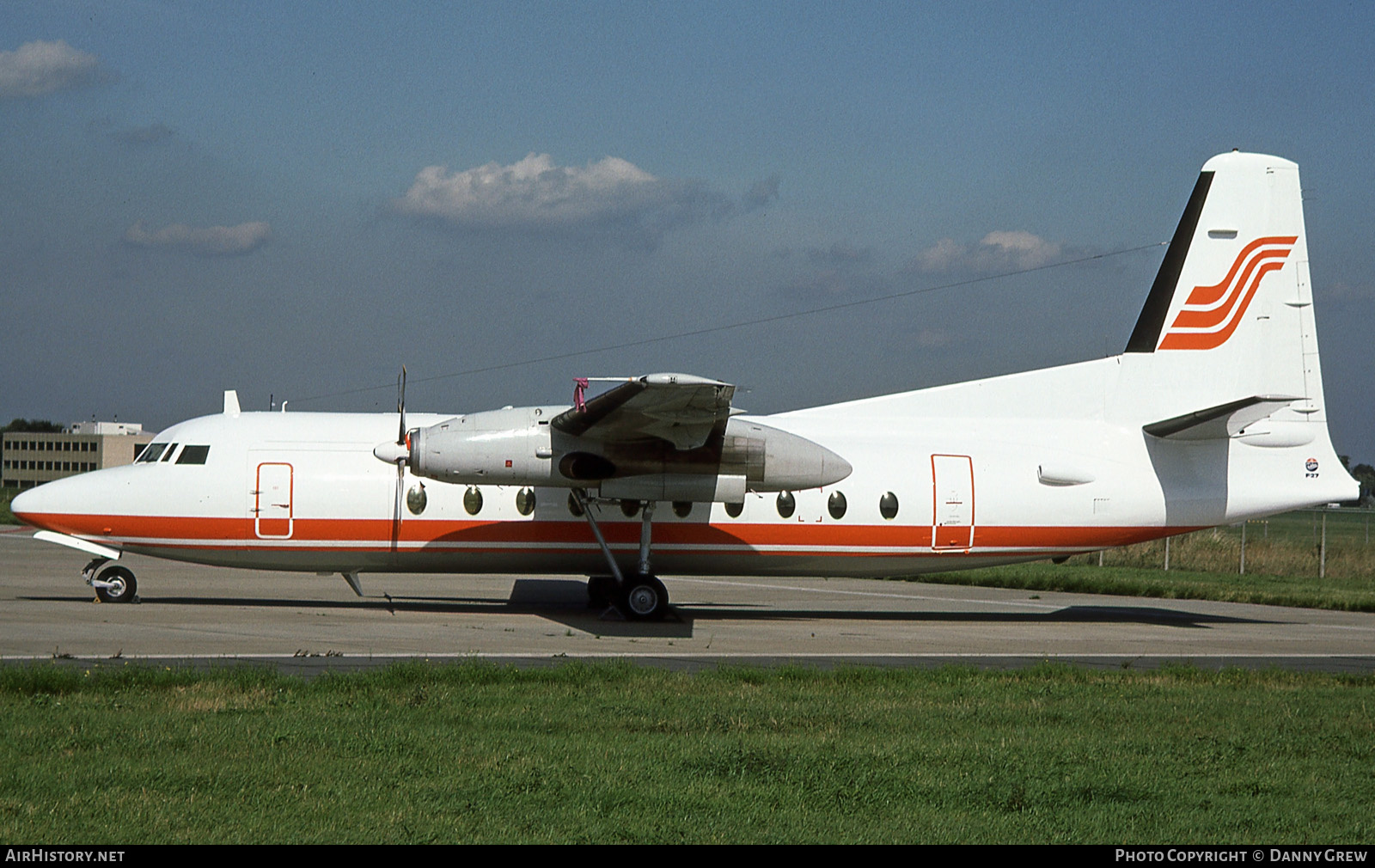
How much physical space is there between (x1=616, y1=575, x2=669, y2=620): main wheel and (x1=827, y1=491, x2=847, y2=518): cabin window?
2.84 metres

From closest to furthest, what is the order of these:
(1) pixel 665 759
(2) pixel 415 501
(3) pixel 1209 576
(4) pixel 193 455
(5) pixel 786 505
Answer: (1) pixel 665 759, (2) pixel 415 501, (4) pixel 193 455, (5) pixel 786 505, (3) pixel 1209 576

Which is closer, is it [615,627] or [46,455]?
[615,627]

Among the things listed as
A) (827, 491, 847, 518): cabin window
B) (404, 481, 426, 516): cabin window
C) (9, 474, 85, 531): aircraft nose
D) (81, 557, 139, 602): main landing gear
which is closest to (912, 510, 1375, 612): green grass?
(827, 491, 847, 518): cabin window

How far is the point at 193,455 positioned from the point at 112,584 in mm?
2295

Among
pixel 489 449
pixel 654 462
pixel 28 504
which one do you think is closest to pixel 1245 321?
pixel 654 462

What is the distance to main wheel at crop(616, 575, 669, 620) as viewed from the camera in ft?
57.1

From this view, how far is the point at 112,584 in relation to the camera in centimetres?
1780

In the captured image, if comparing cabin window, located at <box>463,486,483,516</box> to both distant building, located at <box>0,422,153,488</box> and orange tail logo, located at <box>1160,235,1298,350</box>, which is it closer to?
orange tail logo, located at <box>1160,235,1298,350</box>

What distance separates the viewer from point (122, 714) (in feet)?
29.5

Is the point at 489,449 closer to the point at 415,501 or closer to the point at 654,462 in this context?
the point at 415,501

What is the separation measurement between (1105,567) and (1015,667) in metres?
21.3
